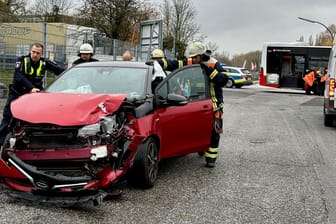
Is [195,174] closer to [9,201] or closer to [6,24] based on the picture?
[9,201]

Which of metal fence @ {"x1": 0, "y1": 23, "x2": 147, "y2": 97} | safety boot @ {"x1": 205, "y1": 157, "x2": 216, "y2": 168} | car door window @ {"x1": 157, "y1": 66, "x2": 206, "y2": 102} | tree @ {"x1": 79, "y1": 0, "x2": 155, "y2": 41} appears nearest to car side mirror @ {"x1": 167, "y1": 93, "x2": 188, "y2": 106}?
car door window @ {"x1": 157, "y1": 66, "x2": 206, "y2": 102}

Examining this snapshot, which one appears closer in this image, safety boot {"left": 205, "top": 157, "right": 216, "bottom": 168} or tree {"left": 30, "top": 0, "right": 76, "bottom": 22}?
safety boot {"left": 205, "top": 157, "right": 216, "bottom": 168}

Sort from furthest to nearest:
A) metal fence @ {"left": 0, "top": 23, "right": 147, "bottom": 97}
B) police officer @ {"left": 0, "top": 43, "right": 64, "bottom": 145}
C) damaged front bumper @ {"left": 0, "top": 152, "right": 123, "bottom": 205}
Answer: metal fence @ {"left": 0, "top": 23, "right": 147, "bottom": 97}
police officer @ {"left": 0, "top": 43, "right": 64, "bottom": 145}
damaged front bumper @ {"left": 0, "top": 152, "right": 123, "bottom": 205}

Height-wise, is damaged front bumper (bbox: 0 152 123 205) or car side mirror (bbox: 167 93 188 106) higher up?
car side mirror (bbox: 167 93 188 106)

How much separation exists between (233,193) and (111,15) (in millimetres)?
23492

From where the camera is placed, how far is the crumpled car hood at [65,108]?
14.6ft

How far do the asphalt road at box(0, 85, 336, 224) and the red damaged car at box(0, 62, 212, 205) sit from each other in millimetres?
212

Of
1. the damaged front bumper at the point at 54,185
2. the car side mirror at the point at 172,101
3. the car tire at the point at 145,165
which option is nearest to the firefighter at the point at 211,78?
the car side mirror at the point at 172,101

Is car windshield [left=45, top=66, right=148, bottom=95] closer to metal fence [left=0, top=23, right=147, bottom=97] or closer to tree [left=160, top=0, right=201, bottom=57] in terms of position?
metal fence [left=0, top=23, right=147, bottom=97]

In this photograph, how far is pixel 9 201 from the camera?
4723mm

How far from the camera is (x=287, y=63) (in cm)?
2812

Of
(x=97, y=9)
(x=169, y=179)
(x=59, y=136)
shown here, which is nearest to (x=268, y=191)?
(x=169, y=179)

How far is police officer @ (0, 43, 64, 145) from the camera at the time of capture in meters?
6.52

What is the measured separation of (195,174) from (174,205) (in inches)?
61.6
